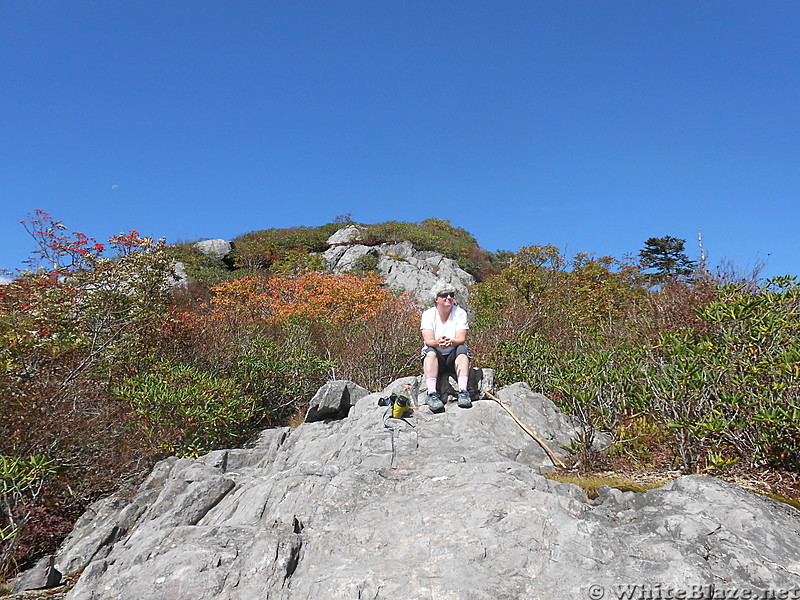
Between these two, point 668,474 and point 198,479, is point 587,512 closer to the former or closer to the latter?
point 668,474

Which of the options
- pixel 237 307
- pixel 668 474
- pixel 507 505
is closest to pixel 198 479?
pixel 507 505

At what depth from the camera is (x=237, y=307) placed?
12.5 m

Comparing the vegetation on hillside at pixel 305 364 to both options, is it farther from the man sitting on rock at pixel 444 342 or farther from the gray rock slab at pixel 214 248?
the gray rock slab at pixel 214 248

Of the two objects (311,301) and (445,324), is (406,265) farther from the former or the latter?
(445,324)

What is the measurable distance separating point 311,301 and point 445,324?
7.66m

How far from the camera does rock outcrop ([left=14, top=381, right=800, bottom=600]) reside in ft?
7.31

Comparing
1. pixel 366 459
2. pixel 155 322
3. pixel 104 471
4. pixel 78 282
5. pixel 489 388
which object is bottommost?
pixel 104 471

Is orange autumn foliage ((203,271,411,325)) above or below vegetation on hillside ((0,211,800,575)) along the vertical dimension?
above

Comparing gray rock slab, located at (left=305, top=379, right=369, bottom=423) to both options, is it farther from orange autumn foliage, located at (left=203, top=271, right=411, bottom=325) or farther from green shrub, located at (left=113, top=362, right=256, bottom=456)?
orange autumn foliage, located at (left=203, top=271, right=411, bottom=325)

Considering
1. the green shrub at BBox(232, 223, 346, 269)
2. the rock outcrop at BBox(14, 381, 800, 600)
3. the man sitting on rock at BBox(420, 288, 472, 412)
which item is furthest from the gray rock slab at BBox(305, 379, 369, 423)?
the green shrub at BBox(232, 223, 346, 269)


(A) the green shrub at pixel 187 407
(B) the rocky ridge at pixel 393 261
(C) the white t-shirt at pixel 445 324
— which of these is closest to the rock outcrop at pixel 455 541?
(C) the white t-shirt at pixel 445 324

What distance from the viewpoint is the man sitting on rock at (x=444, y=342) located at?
5340 millimetres

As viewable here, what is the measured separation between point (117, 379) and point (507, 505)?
22.7 ft

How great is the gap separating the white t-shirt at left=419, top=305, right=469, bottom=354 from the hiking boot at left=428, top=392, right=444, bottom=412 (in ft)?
1.95
